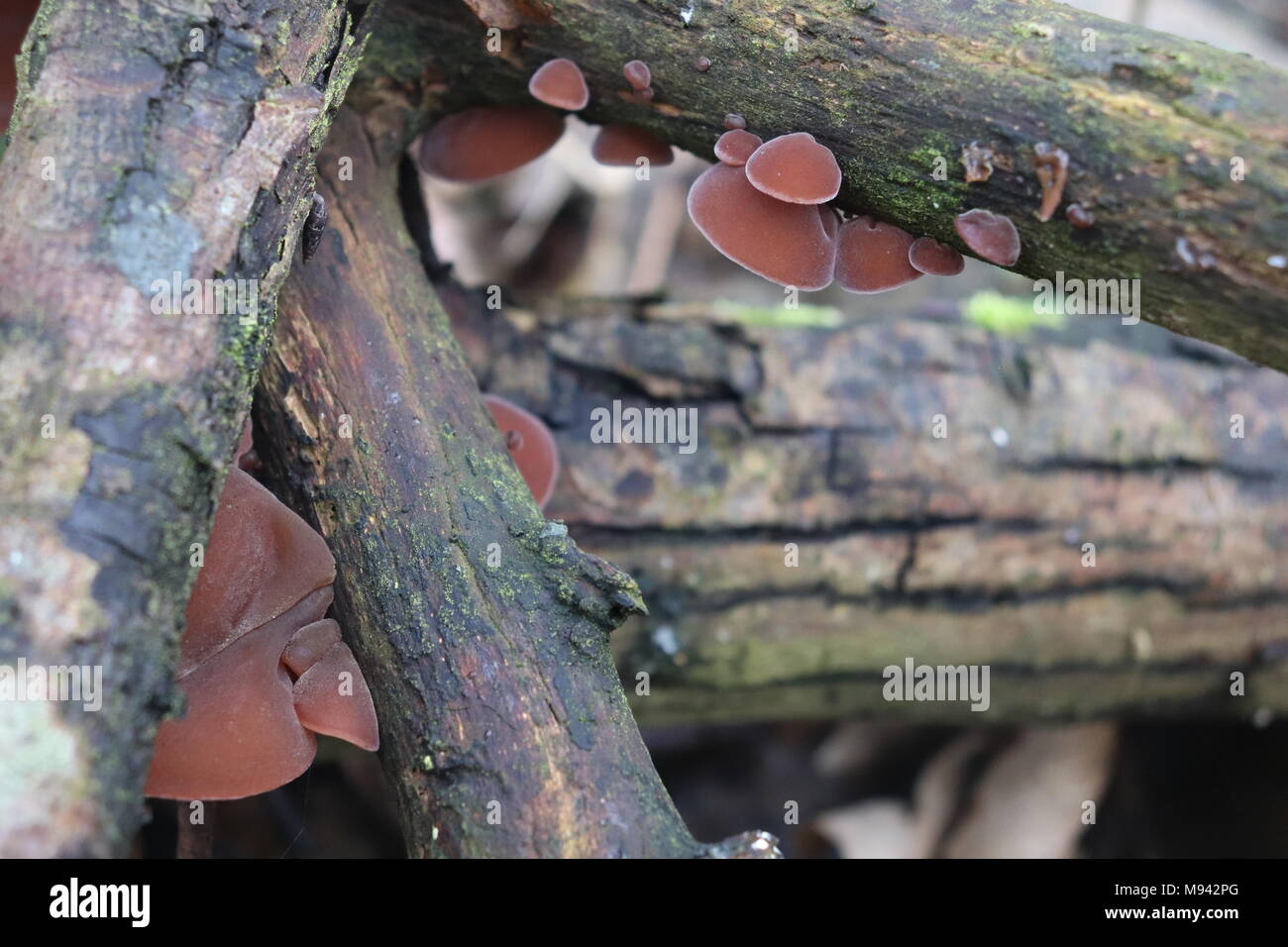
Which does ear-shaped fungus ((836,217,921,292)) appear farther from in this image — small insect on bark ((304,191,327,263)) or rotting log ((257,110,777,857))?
small insect on bark ((304,191,327,263))

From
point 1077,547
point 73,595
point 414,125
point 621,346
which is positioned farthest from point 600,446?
point 73,595

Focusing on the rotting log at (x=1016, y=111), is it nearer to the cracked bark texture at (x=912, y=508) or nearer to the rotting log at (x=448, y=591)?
the rotting log at (x=448, y=591)

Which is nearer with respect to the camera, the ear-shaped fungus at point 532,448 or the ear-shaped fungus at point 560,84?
the ear-shaped fungus at point 560,84

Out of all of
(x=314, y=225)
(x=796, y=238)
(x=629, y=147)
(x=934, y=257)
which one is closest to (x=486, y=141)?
(x=629, y=147)

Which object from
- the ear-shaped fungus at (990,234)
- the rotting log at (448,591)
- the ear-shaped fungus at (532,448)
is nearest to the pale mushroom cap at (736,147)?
the ear-shaped fungus at (990,234)

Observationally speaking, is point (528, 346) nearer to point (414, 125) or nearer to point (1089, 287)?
point (414, 125)

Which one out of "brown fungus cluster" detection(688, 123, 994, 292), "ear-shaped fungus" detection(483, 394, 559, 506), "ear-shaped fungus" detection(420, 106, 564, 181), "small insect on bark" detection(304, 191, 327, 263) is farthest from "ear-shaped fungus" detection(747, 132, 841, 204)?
"ear-shaped fungus" detection(483, 394, 559, 506)
